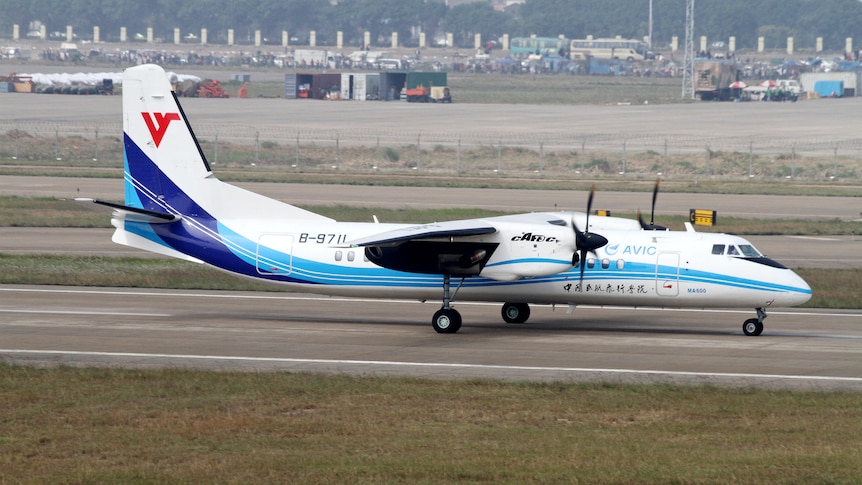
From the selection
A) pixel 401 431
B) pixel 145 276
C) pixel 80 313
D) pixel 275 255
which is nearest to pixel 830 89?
pixel 145 276

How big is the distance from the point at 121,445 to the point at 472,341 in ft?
40.1

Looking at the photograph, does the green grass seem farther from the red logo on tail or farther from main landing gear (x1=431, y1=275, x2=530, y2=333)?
the red logo on tail

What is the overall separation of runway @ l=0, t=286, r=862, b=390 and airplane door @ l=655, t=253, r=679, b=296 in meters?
1.14

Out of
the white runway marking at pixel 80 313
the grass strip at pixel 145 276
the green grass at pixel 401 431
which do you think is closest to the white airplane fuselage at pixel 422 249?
the white runway marking at pixel 80 313

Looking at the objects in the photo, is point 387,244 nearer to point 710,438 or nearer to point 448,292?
point 448,292

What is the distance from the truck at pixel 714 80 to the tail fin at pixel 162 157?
12384cm

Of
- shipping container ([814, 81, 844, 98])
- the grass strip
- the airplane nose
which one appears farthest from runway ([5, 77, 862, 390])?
shipping container ([814, 81, 844, 98])

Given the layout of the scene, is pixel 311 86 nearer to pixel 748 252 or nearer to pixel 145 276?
pixel 145 276

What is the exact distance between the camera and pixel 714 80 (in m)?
150

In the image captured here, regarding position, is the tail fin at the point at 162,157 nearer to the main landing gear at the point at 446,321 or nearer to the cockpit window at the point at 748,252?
the main landing gear at the point at 446,321

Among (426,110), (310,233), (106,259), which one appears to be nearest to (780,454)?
(310,233)

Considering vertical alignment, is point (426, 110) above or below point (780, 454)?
above

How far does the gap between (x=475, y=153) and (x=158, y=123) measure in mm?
54080

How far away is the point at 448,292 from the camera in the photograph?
93.7 feet
